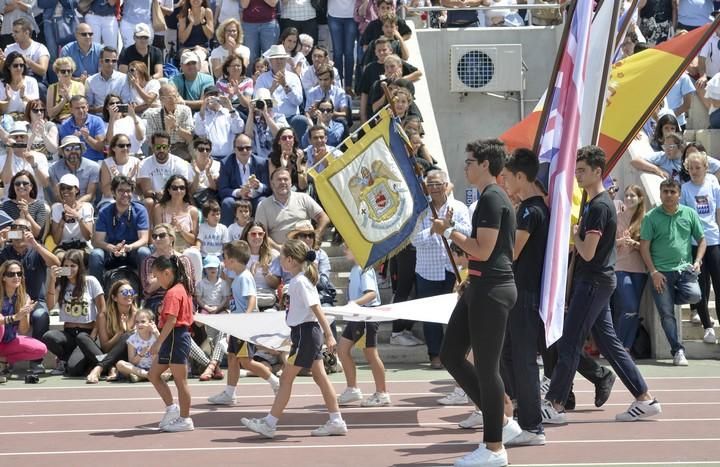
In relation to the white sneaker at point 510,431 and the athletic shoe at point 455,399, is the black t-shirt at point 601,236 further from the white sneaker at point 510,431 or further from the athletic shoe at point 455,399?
the athletic shoe at point 455,399

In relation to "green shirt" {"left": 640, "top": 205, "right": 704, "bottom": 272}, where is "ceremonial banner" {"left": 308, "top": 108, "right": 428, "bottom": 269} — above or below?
above

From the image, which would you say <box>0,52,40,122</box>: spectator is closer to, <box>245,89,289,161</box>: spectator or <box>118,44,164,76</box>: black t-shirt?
<box>118,44,164,76</box>: black t-shirt

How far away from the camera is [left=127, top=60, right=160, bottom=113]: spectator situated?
1823 cm

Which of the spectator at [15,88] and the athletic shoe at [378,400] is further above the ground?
the spectator at [15,88]

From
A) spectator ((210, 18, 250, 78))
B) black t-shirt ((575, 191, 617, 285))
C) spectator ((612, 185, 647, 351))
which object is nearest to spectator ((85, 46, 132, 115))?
spectator ((210, 18, 250, 78))

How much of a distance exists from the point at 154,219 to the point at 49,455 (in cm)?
615

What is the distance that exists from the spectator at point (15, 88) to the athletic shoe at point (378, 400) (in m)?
7.89

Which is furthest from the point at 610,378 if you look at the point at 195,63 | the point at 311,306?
the point at 195,63

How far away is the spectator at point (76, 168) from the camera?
16.7 m

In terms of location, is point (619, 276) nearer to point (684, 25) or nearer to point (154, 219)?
point (154, 219)

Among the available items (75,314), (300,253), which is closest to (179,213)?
(75,314)

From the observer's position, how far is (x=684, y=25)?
830 inches

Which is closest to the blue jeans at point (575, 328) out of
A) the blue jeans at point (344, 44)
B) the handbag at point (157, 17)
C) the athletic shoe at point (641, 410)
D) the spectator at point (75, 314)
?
the athletic shoe at point (641, 410)

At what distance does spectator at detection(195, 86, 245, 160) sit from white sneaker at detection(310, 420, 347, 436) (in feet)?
24.0
